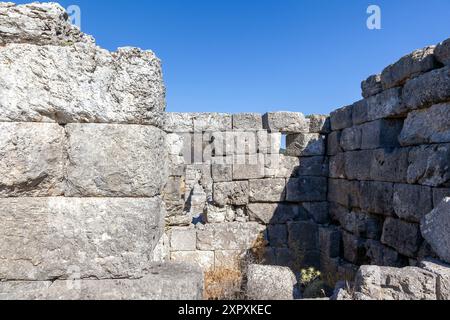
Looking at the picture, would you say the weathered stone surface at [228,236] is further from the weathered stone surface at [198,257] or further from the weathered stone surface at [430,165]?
the weathered stone surface at [430,165]

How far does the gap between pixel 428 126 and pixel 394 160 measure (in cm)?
75

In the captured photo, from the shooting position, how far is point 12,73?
7.07ft

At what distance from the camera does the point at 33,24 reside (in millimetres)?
2211

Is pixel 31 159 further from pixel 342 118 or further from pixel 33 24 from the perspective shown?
pixel 342 118

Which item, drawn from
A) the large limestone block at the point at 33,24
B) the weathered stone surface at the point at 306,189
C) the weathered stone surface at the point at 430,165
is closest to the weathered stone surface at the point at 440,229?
the weathered stone surface at the point at 430,165

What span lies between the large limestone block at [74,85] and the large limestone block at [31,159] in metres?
0.07

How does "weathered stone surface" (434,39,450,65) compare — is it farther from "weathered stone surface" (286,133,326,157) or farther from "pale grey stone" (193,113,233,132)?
"pale grey stone" (193,113,233,132)

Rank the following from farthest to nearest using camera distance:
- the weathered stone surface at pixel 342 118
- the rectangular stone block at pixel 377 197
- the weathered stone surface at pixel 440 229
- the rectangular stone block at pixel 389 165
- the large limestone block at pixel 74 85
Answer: the weathered stone surface at pixel 342 118
the rectangular stone block at pixel 377 197
the rectangular stone block at pixel 389 165
the weathered stone surface at pixel 440 229
the large limestone block at pixel 74 85

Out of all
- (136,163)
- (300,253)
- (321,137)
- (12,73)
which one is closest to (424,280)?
(136,163)

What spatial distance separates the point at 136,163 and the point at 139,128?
229 mm

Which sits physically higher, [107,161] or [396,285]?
[107,161]

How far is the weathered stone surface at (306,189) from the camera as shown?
6.89 m

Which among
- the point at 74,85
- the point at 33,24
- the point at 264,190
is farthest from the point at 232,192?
the point at 33,24

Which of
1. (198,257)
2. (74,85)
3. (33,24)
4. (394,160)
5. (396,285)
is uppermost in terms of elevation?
(33,24)
